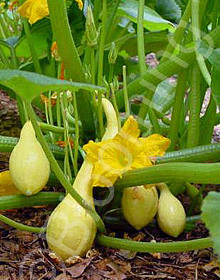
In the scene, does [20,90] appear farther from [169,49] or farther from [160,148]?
[169,49]

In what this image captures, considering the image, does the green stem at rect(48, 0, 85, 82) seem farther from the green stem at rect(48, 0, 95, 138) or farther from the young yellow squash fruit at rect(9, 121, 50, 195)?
the young yellow squash fruit at rect(9, 121, 50, 195)

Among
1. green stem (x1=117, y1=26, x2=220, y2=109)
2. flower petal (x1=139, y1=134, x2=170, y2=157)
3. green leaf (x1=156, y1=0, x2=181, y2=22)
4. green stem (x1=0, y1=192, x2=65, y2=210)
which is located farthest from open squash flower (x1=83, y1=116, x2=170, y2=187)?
green leaf (x1=156, y1=0, x2=181, y2=22)

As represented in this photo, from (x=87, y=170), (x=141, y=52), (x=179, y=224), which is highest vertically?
(x=141, y=52)

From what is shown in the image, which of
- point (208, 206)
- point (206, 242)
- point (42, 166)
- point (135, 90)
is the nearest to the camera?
point (208, 206)

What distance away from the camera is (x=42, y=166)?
3.07 feet

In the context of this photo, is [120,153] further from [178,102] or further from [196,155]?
[178,102]

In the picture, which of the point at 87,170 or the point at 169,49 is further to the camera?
the point at 169,49

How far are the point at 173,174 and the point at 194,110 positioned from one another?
347mm

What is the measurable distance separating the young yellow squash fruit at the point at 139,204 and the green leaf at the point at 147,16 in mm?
490

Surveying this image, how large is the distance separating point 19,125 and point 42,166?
2.36ft

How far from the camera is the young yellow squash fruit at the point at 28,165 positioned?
93cm

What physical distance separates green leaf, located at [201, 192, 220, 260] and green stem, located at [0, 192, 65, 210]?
0.44m

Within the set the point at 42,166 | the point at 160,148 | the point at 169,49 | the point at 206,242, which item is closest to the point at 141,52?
the point at 169,49

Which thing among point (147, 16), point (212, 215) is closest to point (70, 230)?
point (212, 215)
